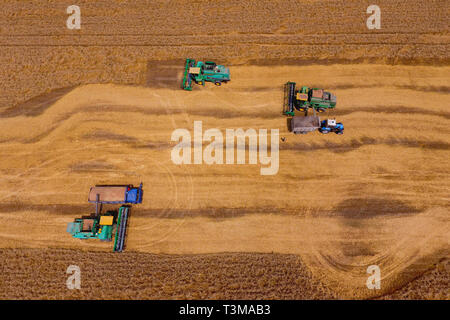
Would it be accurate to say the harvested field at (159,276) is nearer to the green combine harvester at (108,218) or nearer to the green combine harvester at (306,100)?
the green combine harvester at (108,218)

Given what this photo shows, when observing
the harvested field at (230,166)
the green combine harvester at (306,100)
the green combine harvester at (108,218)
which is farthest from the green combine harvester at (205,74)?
the green combine harvester at (108,218)

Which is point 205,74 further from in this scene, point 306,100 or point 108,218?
point 108,218

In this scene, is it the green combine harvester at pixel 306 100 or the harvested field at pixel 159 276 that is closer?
the harvested field at pixel 159 276

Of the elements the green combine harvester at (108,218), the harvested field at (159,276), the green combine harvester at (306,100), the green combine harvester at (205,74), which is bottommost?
the harvested field at (159,276)

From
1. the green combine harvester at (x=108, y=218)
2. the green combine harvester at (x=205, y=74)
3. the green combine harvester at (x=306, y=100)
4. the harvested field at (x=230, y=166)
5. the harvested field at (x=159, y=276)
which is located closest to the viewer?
the harvested field at (x=159, y=276)

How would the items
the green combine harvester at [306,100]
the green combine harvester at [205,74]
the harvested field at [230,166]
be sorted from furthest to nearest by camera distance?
1. the green combine harvester at [205,74]
2. the green combine harvester at [306,100]
3. the harvested field at [230,166]

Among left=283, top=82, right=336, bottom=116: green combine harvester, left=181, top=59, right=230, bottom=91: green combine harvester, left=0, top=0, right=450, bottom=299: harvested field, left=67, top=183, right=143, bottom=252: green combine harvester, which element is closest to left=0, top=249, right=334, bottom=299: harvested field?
left=0, top=0, right=450, bottom=299: harvested field

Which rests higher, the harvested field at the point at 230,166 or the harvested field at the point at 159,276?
the harvested field at the point at 230,166

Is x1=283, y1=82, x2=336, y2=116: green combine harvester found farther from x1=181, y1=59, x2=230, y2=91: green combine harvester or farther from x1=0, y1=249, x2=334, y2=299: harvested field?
x1=0, y1=249, x2=334, y2=299: harvested field
